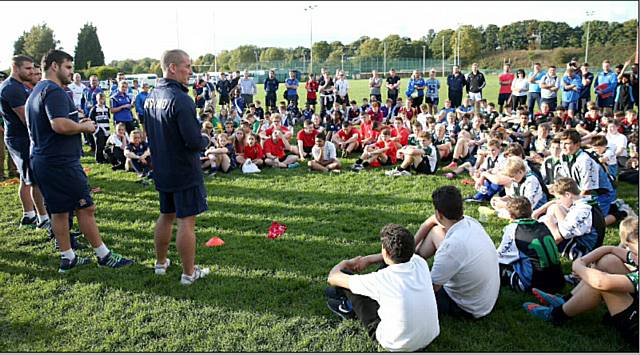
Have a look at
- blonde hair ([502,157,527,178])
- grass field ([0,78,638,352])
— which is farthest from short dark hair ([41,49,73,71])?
blonde hair ([502,157,527,178])

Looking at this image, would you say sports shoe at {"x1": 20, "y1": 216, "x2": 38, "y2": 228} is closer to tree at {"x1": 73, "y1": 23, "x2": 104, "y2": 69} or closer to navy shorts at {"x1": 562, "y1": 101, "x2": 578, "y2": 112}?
navy shorts at {"x1": 562, "y1": 101, "x2": 578, "y2": 112}

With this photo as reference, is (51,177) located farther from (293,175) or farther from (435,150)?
(435,150)

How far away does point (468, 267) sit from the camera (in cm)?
359

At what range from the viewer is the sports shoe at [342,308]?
392 centimetres

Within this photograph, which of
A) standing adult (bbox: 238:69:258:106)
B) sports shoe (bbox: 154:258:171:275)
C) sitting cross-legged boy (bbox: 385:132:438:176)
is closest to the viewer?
sports shoe (bbox: 154:258:171:275)

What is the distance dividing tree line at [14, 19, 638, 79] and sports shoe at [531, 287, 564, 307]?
5128 centimetres

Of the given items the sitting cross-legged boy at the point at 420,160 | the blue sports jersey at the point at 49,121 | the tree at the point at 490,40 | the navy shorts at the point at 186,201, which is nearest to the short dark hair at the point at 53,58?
the blue sports jersey at the point at 49,121

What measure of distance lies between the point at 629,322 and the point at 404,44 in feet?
303

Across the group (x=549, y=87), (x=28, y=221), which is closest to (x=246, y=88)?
(x=549, y=87)

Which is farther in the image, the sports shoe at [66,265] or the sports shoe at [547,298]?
the sports shoe at [66,265]

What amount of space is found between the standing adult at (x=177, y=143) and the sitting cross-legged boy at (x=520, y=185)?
13.0ft

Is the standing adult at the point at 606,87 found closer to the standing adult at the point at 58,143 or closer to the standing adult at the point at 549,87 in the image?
the standing adult at the point at 549,87

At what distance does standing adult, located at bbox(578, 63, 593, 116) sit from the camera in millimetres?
15445

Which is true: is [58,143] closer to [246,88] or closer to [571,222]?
[571,222]
